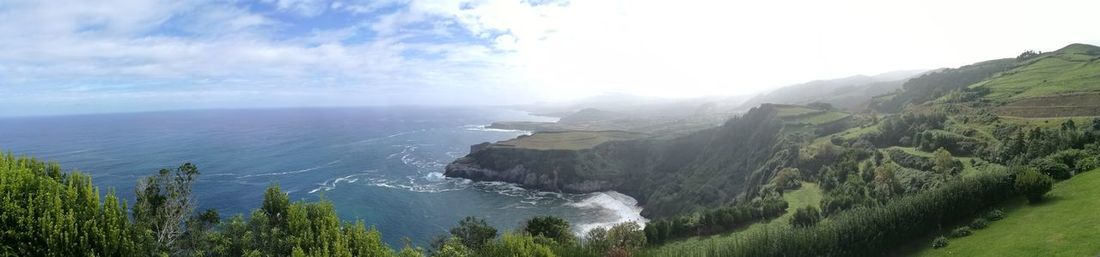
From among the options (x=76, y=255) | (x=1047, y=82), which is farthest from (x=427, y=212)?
(x=1047, y=82)

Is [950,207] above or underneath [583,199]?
above

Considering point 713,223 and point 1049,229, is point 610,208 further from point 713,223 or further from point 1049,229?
point 1049,229

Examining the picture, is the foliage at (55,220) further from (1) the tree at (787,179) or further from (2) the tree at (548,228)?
(1) the tree at (787,179)

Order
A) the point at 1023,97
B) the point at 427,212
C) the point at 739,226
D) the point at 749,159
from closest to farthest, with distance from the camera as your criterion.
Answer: the point at 739,226
the point at 1023,97
the point at 427,212
the point at 749,159

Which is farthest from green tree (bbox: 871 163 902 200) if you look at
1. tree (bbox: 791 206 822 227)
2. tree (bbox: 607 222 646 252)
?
tree (bbox: 607 222 646 252)

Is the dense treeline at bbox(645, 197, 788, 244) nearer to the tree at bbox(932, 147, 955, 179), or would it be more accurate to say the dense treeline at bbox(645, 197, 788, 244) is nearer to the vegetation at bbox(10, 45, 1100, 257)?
the vegetation at bbox(10, 45, 1100, 257)

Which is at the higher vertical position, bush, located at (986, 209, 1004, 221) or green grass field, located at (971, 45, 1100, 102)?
green grass field, located at (971, 45, 1100, 102)

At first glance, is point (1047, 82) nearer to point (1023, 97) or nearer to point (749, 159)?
point (1023, 97)
